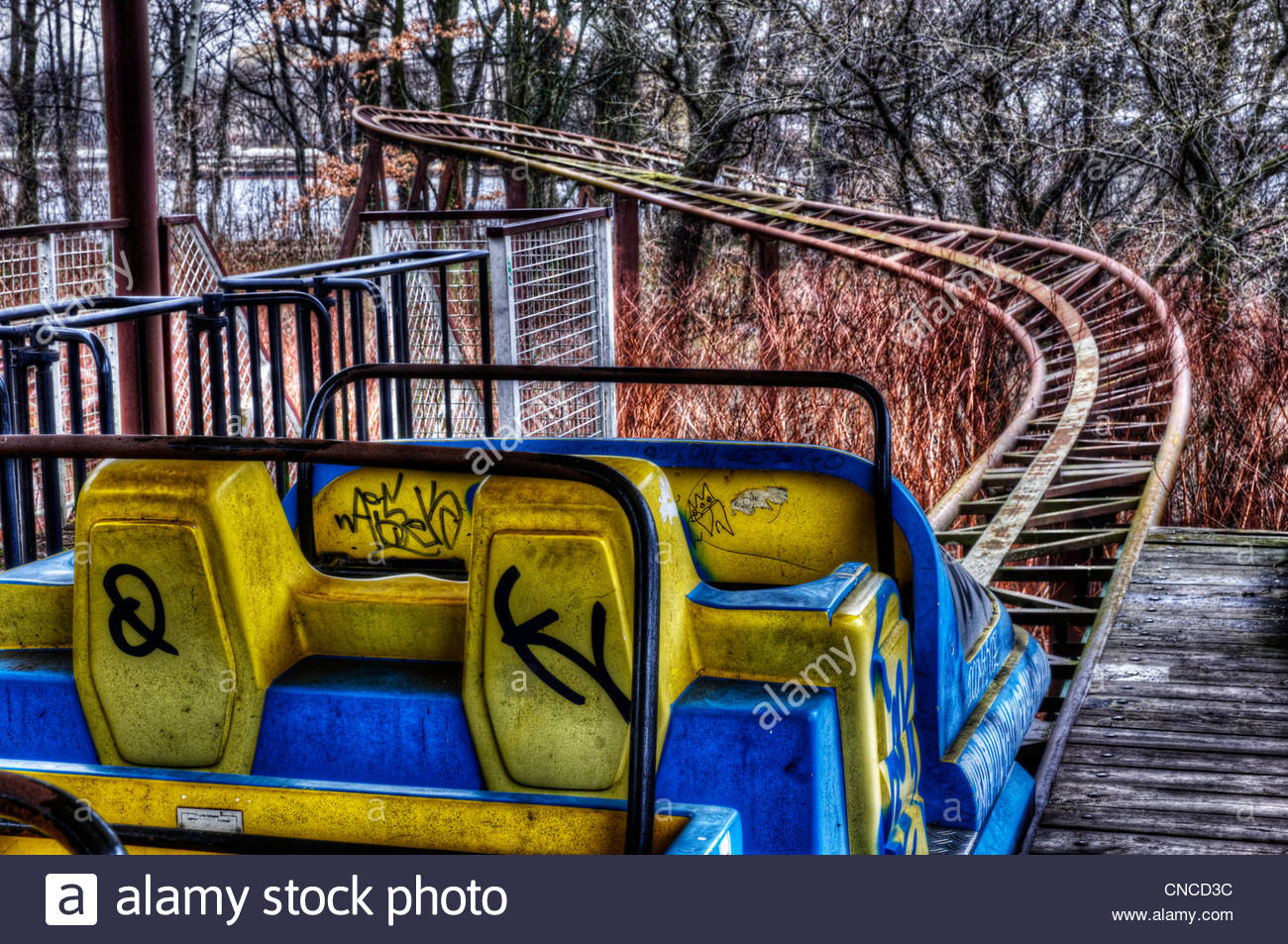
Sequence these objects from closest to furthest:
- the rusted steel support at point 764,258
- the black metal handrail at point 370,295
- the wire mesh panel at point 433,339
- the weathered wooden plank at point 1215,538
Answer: the black metal handrail at point 370,295 < the weathered wooden plank at point 1215,538 < the wire mesh panel at point 433,339 < the rusted steel support at point 764,258

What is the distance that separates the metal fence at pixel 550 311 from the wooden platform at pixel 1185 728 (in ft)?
8.72

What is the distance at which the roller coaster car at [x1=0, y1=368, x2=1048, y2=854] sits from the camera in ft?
5.68

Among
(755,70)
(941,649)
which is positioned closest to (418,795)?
(941,649)

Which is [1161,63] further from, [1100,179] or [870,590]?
[870,590]

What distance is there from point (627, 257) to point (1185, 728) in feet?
29.2

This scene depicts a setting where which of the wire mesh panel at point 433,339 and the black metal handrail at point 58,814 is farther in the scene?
the wire mesh panel at point 433,339

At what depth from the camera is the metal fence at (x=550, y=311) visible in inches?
231

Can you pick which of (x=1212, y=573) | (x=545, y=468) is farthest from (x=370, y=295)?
(x=545, y=468)

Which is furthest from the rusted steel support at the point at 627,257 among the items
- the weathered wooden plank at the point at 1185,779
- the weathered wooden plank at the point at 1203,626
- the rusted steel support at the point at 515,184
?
the weathered wooden plank at the point at 1185,779

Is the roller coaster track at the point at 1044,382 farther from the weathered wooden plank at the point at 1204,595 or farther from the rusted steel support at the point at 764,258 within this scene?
the rusted steel support at the point at 764,258

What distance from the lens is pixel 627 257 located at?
39.8ft

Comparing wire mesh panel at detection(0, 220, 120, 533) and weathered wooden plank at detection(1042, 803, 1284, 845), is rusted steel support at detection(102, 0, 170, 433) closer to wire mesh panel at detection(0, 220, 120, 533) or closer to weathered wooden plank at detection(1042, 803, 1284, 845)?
wire mesh panel at detection(0, 220, 120, 533)

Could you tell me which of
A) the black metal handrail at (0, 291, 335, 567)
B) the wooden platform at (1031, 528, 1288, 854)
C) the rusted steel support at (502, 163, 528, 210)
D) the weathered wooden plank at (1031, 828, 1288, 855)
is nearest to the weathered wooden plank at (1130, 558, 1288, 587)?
the wooden platform at (1031, 528, 1288, 854)

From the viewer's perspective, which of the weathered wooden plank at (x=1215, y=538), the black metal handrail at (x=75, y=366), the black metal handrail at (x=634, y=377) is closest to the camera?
the black metal handrail at (x=634, y=377)
